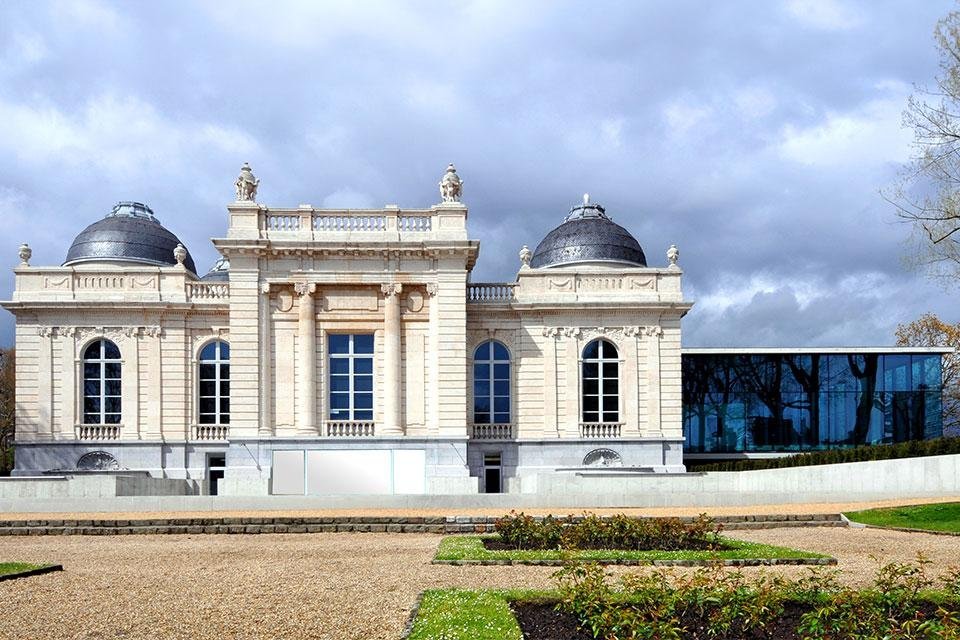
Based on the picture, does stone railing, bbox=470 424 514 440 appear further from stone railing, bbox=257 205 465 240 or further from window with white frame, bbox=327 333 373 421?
stone railing, bbox=257 205 465 240

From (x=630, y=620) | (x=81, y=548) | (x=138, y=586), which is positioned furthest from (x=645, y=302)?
(x=630, y=620)

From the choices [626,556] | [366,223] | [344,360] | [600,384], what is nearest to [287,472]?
[344,360]

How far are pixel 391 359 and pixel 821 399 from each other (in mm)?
23215

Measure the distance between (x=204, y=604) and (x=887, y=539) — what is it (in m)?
15.4

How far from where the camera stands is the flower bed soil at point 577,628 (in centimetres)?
1033

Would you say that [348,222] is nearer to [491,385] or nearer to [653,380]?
[491,385]

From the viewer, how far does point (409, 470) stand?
3897 cm

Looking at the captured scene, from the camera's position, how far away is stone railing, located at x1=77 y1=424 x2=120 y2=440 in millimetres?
41438

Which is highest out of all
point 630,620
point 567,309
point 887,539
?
point 567,309

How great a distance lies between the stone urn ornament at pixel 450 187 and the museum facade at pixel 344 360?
75 mm

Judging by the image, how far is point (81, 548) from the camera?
21969 mm

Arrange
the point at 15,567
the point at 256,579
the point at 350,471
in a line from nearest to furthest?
the point at 256,579
the point at 15,567
the point at 350,471

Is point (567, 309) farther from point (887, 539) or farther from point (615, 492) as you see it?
point (887, 539)

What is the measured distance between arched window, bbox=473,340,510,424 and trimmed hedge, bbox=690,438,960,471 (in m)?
10.4
